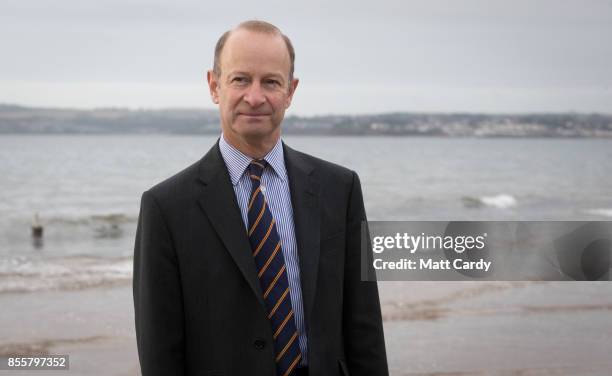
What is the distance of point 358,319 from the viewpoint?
2465 mm

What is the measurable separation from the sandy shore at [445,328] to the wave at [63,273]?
705mm

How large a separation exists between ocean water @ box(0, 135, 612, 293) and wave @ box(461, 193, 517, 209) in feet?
0.20

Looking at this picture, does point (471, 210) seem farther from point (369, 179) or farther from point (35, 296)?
point (35, 296)

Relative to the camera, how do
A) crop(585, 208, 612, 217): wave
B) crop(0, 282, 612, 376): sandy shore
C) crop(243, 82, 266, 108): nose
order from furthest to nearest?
crop(585, 208, 612, 217): wave, crop(0, 282, 612, 376): sandy shore, crop(243, 82, 266, 108): nose

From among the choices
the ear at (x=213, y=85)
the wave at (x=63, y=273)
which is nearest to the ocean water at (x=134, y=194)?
the wave at (x=63, y=273)

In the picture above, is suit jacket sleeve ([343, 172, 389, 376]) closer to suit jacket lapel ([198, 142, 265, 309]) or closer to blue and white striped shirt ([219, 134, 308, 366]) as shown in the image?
blue and white striped shirt ([219, 134, 308, 366])

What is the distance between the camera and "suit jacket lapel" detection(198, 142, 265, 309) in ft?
7.40

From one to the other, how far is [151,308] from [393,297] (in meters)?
9.51

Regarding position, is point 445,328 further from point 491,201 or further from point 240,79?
point 491,201

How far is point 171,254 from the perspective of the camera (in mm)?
2279

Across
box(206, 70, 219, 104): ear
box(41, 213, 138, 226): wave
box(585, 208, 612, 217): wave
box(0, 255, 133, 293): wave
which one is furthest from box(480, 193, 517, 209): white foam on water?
box(206, 70, 219, 104): ear

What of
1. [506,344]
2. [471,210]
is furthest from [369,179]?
[506,344]

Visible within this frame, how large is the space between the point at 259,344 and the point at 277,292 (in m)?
0.15

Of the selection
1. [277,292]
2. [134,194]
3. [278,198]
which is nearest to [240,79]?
[278,198]
